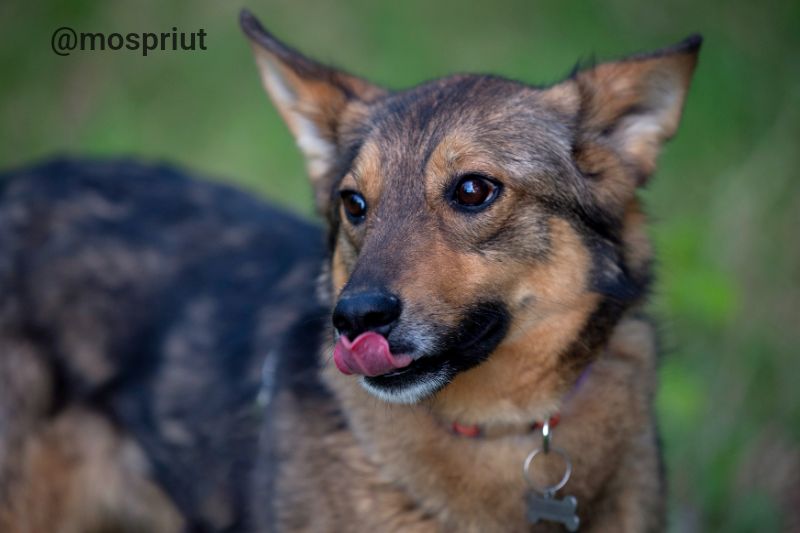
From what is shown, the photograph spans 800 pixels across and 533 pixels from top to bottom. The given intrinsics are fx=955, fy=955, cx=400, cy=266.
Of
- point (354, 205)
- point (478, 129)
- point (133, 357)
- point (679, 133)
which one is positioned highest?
point (478, 129)

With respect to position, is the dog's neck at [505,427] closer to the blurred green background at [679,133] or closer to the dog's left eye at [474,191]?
the dog's left eye at [474,191]

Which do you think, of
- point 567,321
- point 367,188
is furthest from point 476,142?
point 567,321

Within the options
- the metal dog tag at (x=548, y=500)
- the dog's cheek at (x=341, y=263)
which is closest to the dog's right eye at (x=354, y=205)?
the dog's cheek at (x=341, y=263)

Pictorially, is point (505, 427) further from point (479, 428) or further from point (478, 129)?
point (478, 129)

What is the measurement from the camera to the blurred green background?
530cm

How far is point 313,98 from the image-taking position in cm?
386

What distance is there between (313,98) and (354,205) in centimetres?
65

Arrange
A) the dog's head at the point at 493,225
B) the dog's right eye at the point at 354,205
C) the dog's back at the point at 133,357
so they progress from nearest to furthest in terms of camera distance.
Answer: the dog's head at the point at 493,225 < the dog's right eye at the point at 354,205 < the dog's back at the point at 133,357

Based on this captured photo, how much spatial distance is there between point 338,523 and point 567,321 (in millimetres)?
1102

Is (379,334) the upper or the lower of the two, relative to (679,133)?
upper

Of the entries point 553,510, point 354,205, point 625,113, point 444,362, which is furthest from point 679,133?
point 444,362

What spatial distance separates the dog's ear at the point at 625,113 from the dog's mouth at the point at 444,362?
734 mm

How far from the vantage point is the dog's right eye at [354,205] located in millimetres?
3393

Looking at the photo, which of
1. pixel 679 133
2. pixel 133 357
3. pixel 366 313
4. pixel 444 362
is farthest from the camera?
pixel 679 133
